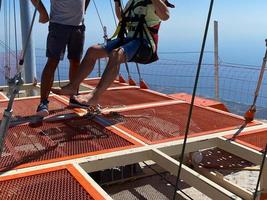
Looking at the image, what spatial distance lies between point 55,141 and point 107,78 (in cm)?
80

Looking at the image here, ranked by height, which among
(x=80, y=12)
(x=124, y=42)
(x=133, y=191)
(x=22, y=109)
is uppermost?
(x=80, y=12)

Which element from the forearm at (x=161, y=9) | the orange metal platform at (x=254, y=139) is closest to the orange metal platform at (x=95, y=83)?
the forearm at (x=161, y=9)

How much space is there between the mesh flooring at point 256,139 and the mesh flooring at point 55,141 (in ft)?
3.73

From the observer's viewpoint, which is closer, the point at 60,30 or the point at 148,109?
the point at 60,30

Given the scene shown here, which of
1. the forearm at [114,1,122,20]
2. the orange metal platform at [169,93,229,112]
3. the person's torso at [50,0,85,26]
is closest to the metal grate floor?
the person's torso at [50,0,85,26]

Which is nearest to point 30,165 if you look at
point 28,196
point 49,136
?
point 28,196

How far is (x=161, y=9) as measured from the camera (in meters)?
4.20

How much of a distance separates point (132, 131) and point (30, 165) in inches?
49.4

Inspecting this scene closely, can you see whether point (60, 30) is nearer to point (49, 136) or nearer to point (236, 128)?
point (49, 136)

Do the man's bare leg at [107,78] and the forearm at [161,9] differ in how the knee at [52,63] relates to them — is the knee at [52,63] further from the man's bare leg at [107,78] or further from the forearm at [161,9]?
the forearm at [161,9]

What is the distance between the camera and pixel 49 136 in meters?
3.85

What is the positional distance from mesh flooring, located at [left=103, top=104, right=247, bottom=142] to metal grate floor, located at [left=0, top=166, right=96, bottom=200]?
1.13 metres

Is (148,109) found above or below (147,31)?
below

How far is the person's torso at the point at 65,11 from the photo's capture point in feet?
14.2
